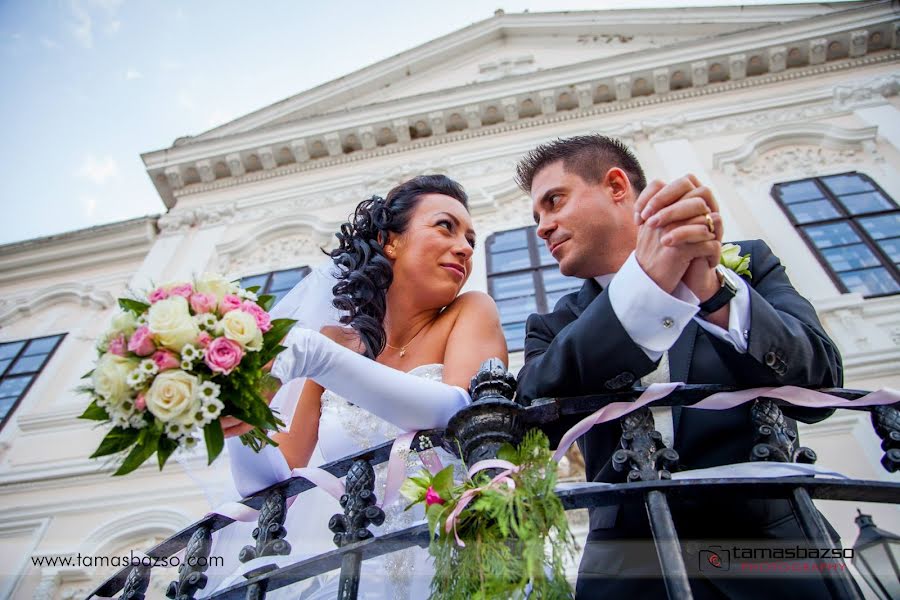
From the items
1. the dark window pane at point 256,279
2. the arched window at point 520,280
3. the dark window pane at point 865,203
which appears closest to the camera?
the arched window at point 520,280

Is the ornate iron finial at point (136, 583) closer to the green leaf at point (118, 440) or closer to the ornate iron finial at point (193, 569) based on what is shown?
the ornate iron finial at point (193, 569)

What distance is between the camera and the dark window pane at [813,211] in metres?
6.69

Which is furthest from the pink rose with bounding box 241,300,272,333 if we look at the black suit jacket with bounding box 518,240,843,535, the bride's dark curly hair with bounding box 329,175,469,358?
the bride's dark curly hair with bounding box 329,175,469,358

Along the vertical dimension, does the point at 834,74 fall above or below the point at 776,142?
above

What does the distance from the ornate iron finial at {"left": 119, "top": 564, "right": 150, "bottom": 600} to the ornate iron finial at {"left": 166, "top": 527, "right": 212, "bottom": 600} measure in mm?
166

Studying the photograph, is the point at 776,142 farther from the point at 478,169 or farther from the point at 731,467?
the point at 731,467

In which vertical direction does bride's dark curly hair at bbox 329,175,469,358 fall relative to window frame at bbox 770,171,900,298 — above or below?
below

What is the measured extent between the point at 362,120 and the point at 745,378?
9.38m

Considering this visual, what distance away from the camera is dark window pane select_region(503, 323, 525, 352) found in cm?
608

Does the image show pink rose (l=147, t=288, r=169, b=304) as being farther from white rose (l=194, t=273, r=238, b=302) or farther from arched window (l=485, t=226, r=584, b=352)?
arched window (l=485, t=226, r=584, b=352)

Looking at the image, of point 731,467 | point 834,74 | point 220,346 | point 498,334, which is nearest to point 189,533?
point 220,346

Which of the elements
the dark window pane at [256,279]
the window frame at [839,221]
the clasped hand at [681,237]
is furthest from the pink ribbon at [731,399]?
the dark window pane at [256,279]

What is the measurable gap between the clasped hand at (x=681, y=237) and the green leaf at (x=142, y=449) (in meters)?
1.29

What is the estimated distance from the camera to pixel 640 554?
5.22ft
